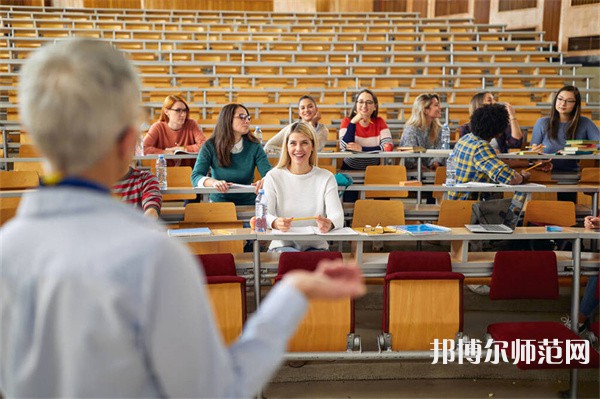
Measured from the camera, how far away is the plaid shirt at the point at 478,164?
3.65m

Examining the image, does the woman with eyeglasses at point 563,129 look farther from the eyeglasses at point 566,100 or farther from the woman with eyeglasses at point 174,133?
the woman with eyeglasses at point 174,133

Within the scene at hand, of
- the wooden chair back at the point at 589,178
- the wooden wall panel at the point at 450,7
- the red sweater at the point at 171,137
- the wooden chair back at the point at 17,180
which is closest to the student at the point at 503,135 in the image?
the wooden chair back at the point at 589,178

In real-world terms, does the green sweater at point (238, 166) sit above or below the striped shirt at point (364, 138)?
below

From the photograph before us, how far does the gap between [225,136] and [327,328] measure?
1.62 metres

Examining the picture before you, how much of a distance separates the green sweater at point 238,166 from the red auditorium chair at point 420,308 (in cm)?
150

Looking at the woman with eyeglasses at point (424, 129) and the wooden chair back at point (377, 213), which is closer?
the wooden chair back at point (377, 213)

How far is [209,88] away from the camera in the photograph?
741 centimetres

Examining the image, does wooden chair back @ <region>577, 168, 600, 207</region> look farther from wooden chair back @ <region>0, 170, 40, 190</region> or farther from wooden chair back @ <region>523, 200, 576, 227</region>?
wooden chair back @ <region>0, 170, 40, 190</region>

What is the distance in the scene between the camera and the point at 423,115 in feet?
16.2

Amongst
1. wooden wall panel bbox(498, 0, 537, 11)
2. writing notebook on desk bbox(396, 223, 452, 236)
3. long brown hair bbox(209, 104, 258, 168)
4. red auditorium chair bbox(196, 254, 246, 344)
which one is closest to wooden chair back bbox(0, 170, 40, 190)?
long brown hair bbox(209, 104, 258, 168)

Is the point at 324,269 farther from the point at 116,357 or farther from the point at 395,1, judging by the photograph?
the point at 395,1

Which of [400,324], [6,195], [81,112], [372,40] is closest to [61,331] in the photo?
[81,112]

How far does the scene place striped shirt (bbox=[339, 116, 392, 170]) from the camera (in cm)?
472

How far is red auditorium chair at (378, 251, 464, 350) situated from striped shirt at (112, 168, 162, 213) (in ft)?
4.12
